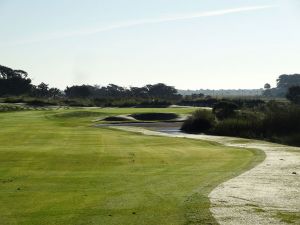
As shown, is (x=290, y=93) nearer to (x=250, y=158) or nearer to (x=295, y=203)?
(x=250, y=158)

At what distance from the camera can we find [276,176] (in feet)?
61.7

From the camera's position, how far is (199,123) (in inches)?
2360

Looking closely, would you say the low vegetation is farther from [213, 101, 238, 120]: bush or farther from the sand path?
the sand path

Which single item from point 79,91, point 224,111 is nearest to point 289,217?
point 224,111

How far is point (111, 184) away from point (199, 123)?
43974mm

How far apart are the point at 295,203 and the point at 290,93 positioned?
9920 centimetres

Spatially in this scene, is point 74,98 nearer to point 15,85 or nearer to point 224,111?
point 15,85

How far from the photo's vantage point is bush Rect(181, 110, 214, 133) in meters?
58.8

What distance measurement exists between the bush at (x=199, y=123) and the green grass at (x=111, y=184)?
95.6ft

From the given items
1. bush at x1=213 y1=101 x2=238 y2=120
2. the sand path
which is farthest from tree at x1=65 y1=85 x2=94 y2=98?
the sand path

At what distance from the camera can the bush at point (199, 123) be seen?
58750 mm

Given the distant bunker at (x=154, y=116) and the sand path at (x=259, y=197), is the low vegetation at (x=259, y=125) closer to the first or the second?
the distant bunker at (x=154, y=116)

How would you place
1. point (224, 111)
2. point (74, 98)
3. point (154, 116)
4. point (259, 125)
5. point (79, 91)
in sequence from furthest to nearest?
point (79, 91) < point (74, 98) < point (154, 116) < point (224, 111) < point (259, 125)

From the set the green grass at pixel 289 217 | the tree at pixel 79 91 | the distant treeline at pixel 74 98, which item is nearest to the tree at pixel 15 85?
the distant treeline at pixel 74 98
